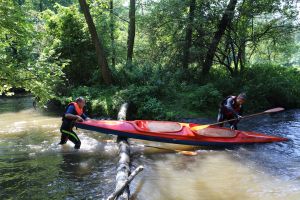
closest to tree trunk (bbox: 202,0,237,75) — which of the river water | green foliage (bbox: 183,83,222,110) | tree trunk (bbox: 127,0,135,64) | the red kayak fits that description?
green foliage (bbox: 183,83,222,110)

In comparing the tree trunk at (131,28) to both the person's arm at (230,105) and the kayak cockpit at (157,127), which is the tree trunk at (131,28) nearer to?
the kayak cockpit at (157,127)

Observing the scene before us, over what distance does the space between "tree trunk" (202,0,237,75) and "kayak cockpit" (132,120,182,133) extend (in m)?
6.59

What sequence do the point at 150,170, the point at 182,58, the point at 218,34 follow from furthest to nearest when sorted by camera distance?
the point at 182,58 → the point at 218,34 → the point at 150,170

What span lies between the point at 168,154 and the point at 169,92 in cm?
529

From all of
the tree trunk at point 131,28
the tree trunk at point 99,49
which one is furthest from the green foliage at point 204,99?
the tree trunk at point 131,28

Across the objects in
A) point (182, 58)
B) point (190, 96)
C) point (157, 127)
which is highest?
point (182, 58)

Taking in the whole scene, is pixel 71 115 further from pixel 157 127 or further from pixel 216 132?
pixel 216 132

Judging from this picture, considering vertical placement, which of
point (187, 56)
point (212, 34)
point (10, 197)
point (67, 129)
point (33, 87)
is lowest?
point (10, 197)

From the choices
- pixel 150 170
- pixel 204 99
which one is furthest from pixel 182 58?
pixel 150 170

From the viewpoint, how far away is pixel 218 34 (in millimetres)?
14133

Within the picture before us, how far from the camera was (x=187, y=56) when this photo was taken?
579 inches

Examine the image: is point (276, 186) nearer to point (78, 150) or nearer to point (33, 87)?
point (78, 150)

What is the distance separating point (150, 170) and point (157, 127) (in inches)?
70.4

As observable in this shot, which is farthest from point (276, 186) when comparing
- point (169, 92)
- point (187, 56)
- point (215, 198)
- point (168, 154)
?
point (187, 56)
